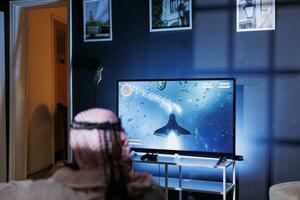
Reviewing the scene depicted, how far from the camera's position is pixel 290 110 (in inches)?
124

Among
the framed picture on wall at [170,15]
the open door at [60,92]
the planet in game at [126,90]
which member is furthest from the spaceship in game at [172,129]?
the open door at [60,92]

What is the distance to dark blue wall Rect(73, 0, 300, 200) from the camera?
10.3ft

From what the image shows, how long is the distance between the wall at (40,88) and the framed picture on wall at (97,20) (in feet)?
3.67

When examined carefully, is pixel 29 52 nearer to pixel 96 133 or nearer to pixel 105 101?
pixel 105 101

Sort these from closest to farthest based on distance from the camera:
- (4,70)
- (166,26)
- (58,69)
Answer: (166,26) < (4,70) < (58,69)

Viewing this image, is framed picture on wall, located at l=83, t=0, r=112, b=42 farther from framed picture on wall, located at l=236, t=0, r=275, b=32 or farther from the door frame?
framed picture on wall, located at l=236, t=0, r=275, b=32

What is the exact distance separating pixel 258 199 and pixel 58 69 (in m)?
3.48

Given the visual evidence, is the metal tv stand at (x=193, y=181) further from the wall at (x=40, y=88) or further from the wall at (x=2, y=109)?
the wall at (x=40, y=88)

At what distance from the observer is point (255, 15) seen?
10.6ft

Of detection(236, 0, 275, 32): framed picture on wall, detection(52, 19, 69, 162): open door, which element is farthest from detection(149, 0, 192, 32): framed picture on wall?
detection(52, 19, 69, 162): open door

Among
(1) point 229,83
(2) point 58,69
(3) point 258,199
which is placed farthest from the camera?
(2) point 58,69

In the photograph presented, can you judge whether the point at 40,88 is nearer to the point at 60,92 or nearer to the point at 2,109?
the point at 60,92

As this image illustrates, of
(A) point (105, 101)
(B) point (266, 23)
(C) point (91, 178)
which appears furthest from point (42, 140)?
(C) point (91, 178)

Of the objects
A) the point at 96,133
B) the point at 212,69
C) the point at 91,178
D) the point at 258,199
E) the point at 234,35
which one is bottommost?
the point at 258,199
